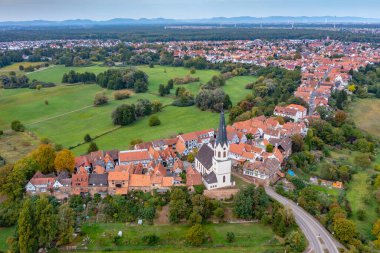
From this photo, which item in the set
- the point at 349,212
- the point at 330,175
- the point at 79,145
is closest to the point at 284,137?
the point at 330,175

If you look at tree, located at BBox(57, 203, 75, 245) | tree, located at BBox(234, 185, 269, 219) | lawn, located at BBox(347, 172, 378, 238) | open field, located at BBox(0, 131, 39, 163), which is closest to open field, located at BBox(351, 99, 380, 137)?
lawn, located at BBox(347, 172, 378, 238)

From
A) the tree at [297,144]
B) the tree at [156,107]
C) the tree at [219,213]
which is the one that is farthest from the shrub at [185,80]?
the tree at [219,213]

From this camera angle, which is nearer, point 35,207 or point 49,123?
point 35,207

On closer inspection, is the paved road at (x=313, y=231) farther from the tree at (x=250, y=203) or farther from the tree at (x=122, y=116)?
the tree at (x=122, y=116)

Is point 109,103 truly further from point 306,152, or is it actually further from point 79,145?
point 306,152

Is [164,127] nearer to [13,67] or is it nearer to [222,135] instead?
[222,135]

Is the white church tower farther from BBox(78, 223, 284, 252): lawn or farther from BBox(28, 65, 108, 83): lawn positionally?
BBox(28, 65, 108, 83): lawn
